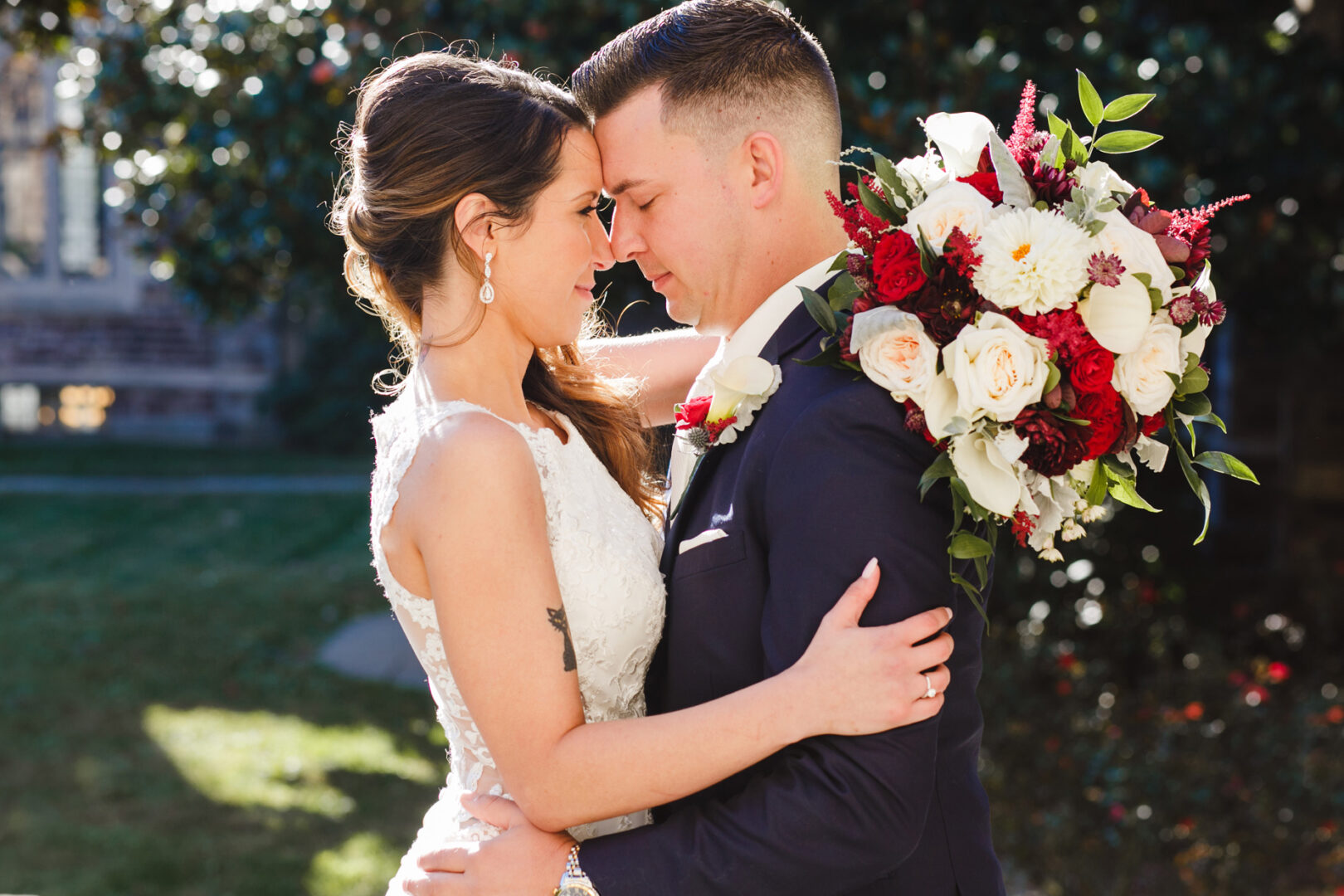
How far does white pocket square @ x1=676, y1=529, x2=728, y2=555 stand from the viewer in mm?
2058

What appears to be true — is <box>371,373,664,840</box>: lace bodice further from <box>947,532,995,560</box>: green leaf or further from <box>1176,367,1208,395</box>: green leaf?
<box>1176,367,1208,395</box>: green leaf

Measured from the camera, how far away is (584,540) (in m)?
2.32

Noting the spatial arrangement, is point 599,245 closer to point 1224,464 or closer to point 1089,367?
point 1089,367

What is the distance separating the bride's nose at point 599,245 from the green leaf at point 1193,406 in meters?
1.08

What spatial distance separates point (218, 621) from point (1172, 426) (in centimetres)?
905

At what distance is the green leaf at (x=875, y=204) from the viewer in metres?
1.92

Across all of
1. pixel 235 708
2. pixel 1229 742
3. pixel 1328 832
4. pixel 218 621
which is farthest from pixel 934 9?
pixel 218 621

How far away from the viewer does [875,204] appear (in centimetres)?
193

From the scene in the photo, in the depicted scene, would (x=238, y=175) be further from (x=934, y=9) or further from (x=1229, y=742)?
(x=1229, y=742)

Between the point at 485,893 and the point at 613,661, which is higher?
the point at 613,661

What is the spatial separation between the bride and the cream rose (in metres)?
0.28

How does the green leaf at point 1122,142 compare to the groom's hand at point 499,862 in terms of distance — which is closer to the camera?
the green leaf at point 1122,142

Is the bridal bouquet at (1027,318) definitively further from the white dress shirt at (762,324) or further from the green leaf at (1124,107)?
the white dress shirt at (762,324)

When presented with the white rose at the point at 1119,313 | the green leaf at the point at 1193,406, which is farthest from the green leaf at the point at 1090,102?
the green leaf at the point at 1193,406
